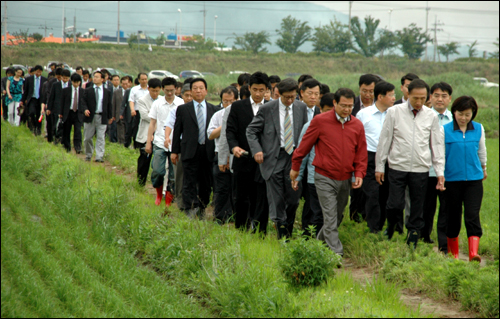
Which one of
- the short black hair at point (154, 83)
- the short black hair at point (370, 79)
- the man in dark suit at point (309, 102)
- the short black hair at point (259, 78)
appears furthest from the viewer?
the short black hair at point (154, 83)

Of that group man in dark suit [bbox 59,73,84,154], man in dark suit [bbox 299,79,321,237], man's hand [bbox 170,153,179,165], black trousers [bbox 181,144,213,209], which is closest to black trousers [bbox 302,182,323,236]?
man in dark suit [bbox 299,79,321,237]

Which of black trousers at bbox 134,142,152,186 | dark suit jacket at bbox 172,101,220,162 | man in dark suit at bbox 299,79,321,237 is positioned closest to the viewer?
man in dark suit at bbox 299,79,321,237

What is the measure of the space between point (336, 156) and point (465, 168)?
1.65m

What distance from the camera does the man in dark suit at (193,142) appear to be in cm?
794

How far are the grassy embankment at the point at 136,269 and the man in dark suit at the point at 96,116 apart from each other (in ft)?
16.5

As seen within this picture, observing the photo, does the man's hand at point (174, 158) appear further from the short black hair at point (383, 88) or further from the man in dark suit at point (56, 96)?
the man in dark suit at point (56, 96)

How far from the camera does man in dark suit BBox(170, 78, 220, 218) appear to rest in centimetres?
794

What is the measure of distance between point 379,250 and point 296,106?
6.91 ft

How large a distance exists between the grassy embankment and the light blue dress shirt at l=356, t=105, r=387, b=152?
6.56 ft

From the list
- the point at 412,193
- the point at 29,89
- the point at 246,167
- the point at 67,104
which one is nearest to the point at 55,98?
the point at 67,104

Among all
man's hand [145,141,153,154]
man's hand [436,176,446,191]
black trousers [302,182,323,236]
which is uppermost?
man's hand [145,141,153,154]

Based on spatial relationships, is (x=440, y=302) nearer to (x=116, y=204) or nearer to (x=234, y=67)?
(x=116, y=204)

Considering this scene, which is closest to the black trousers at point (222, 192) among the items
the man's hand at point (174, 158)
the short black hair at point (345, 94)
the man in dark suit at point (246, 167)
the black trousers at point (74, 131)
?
the man in dark suit at point (246, 167)

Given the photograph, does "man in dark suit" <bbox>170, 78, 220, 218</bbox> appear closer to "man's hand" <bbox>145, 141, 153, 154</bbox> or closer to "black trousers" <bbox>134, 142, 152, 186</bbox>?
"man's hand" <bbox>145, 141, 153, 154</bbox>
